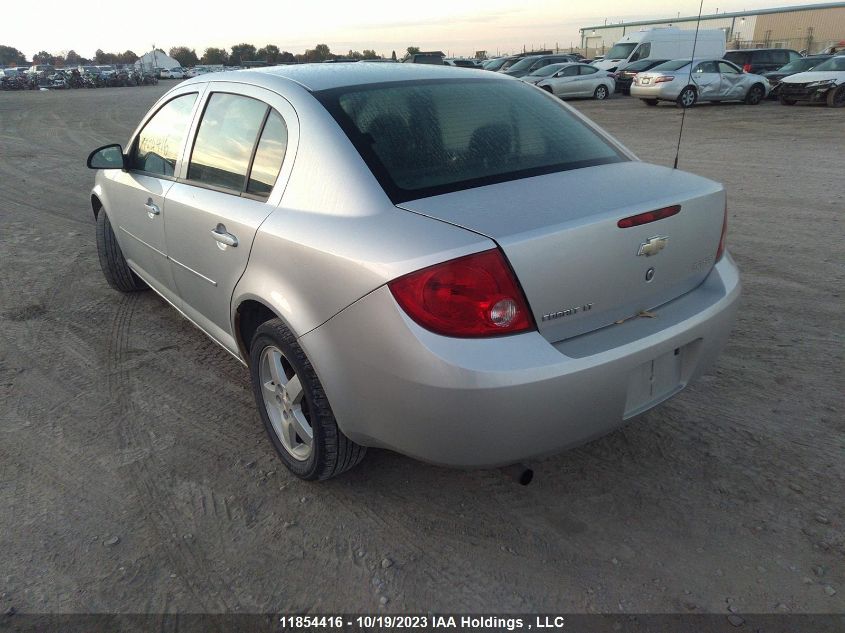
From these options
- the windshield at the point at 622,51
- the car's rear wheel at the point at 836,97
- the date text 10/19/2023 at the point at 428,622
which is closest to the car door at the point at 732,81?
the car's rear wheel at the point at 836,97

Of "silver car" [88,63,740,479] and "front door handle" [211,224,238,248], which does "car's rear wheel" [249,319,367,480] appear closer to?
"silver car" [88,63,740,479]

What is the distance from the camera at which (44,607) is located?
7.35 feet

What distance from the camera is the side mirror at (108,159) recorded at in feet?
13.4

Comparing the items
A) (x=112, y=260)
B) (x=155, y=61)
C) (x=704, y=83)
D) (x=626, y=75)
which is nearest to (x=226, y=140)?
(x=112, y=260)

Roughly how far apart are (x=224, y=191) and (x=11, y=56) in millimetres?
135874

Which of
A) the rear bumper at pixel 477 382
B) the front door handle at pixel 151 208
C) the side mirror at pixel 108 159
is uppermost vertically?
the side mirror at pixel 108 159

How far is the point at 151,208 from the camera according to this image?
3.70 metres

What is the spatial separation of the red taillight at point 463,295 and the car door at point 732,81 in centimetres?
2070

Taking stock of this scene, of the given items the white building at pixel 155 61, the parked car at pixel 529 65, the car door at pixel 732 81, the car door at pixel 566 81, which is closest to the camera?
the car door at pixel 732 81

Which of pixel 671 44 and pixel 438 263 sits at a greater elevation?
pixel 438 263

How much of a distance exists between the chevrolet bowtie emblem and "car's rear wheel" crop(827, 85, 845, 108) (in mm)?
18943

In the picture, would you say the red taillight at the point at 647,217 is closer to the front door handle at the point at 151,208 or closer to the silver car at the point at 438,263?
the silver car at the point at 438,263

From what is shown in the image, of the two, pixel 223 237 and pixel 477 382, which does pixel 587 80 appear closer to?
pixel 223 237

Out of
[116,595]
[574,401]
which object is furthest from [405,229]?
[116,595]
